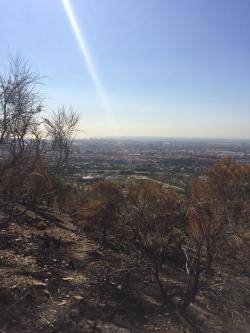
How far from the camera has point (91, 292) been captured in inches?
281

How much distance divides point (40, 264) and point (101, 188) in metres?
4.18

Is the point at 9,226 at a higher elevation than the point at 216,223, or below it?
below

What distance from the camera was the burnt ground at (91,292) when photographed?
19.8 feet

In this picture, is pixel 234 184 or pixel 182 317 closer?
pixel 182 317

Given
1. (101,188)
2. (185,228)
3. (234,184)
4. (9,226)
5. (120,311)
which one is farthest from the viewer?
(234,184)

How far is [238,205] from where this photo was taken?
10.8 meters

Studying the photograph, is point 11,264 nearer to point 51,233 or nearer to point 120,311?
point 120,311

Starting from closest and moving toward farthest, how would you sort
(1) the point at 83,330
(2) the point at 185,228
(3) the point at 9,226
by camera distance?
(1) the point at 83,330 → (2) the point at 185,228 → (3) the point at 9,226

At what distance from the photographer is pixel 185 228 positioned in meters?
9.31

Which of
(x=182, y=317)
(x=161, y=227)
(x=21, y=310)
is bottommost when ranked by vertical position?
(x=182, y=317)

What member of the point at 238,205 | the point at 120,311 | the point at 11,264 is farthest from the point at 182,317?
the point at 238,205

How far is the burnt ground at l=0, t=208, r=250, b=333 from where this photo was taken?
6035 mm

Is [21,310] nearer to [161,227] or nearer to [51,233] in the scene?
[161,227]

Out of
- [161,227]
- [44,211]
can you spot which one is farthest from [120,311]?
[44,211]
